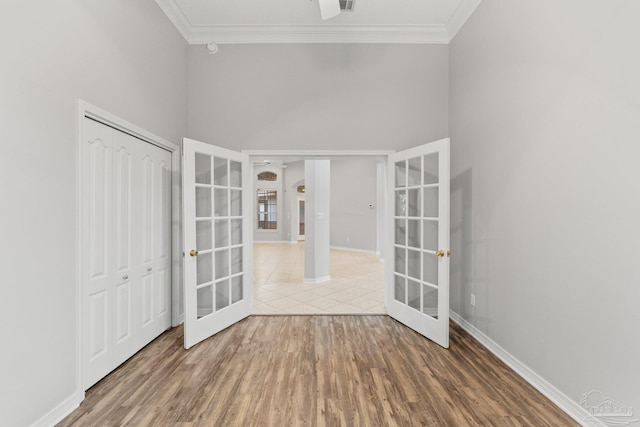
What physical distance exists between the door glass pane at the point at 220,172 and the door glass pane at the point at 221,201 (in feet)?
0.33

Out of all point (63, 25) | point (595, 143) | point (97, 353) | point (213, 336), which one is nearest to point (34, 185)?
point (63, 25)

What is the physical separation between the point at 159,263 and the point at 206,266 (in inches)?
18.4

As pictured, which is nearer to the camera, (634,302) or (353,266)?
(634,302)

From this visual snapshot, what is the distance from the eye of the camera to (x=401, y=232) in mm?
3168

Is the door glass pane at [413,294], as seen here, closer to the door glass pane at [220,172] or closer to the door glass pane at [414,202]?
the door glass pane at [414,202]

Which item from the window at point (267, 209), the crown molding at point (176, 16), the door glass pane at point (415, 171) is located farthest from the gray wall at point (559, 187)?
the window at point (267, 209)

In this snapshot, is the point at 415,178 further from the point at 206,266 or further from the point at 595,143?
the point at 206,266

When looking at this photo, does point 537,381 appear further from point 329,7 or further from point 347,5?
point 347,5

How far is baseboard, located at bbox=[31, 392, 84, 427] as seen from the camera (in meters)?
1.58

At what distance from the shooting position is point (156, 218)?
8.77 feet

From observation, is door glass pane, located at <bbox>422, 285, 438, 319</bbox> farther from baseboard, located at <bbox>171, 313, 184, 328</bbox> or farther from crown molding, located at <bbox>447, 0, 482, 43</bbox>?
crown molding, located at <bbox>447, 0, 482, 43</bbox>

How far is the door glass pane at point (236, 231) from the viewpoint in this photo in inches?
122

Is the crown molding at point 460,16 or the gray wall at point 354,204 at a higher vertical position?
the crown molding at point 460,16

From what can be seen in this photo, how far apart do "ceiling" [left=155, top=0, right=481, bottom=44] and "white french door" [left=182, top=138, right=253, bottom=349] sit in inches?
58.5
